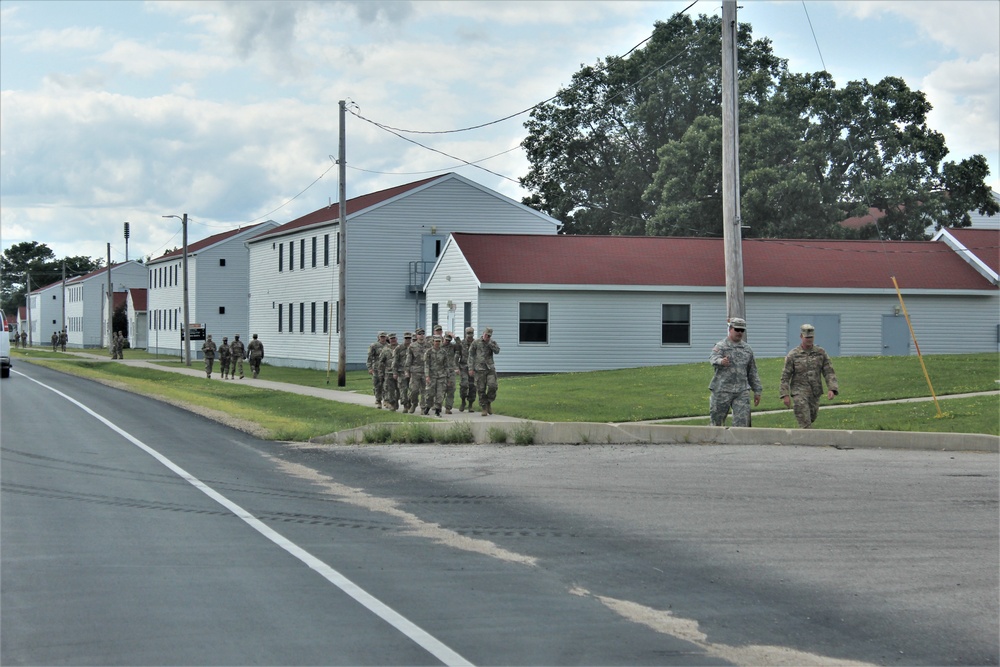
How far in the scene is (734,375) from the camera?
15.9 m

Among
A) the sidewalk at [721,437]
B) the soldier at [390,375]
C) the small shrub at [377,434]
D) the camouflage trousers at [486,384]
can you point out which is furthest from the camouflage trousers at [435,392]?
the small shrub at [377,434]

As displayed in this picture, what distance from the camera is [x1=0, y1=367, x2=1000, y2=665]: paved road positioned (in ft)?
22.2

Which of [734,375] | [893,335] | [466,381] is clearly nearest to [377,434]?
[466,381]

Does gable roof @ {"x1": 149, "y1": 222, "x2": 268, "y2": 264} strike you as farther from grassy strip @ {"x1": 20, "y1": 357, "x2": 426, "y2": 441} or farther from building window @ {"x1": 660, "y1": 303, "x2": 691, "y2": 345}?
building window @ {"x1": 660, "y1": 303, "x2": 691, "y2": 345}

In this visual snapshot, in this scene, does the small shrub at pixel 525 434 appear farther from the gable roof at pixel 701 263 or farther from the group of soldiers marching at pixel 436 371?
the gable roof at pixel 701 263

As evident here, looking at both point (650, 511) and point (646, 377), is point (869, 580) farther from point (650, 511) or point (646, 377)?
point (646, 377)

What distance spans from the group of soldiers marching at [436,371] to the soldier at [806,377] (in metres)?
8.14

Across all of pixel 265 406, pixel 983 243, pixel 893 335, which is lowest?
pixel 265 406

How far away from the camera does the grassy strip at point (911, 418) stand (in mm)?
18031

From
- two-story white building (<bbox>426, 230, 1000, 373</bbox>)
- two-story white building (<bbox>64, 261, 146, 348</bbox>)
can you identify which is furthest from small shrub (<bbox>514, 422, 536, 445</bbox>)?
two-story white building (<bbox>64, 261, 146, 348</bbox>)

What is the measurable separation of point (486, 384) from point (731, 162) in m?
7.07

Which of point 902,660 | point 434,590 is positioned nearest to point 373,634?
point 434,590

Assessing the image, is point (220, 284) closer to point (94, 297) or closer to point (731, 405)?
point (94, 297)

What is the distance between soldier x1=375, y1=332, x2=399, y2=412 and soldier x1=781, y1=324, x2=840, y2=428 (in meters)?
11.4
